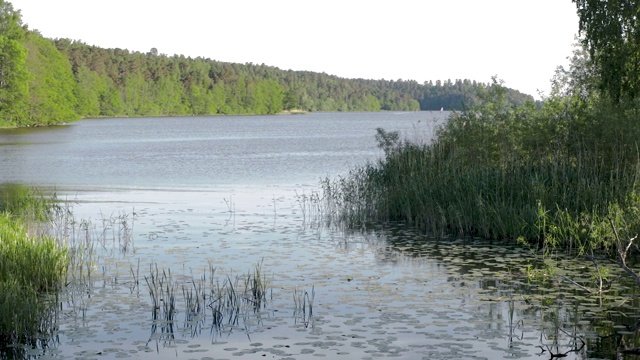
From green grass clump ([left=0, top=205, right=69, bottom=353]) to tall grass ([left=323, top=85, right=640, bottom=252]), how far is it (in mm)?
7934

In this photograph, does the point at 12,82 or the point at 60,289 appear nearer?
the point at 60,289

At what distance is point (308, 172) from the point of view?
3472 centimetres

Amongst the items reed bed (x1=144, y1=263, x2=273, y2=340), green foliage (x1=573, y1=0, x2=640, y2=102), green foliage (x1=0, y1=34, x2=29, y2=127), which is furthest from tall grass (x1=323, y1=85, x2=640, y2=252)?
green foliage (x1=0, y1=34, x2=29, y2=127)

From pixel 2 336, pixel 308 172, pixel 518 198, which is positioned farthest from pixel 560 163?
pixel 308 172

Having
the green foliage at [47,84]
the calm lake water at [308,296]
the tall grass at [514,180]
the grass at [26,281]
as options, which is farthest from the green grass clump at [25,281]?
the green foliage at [47,84]

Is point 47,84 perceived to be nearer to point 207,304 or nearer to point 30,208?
point 30,208

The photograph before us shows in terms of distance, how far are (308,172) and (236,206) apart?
39.8 ft

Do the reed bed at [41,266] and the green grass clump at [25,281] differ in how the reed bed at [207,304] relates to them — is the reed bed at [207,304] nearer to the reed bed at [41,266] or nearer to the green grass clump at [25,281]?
the reed bed at [41,266]

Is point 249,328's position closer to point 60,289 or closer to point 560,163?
point 60,289

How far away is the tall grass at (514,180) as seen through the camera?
15438 millimetres

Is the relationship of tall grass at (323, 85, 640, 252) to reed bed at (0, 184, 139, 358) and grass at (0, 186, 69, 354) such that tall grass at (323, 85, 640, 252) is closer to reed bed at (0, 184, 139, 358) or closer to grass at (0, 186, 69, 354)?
reed bed at (0, 184, 139, 358)

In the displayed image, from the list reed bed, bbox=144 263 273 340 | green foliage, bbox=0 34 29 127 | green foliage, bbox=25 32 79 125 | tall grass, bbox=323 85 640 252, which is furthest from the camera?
green foliage, bbox=25 32 79 125

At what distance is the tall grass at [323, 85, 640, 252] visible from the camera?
15438mm

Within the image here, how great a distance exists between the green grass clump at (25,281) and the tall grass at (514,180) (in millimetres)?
7934
